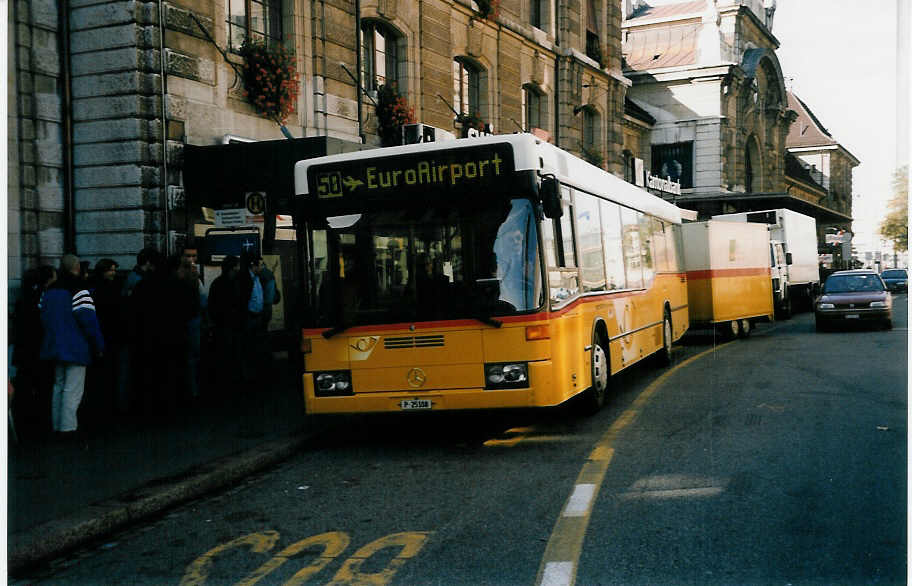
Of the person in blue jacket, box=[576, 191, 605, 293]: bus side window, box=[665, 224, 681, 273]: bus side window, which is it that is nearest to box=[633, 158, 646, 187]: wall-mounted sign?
box=[665, 224, 681, 273]: bus side window

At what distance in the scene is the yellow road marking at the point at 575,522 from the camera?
5.05 m

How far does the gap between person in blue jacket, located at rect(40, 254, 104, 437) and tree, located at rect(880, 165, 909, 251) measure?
6.99 meters

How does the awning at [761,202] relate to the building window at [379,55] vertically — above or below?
below

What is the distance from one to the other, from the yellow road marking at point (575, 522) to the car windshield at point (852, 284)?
607 inches

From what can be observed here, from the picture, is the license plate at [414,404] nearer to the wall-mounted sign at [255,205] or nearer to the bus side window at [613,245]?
the bus side window at [613,245]

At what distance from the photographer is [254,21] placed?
53.6 feet

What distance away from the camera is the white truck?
94.9ft

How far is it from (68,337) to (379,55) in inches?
486

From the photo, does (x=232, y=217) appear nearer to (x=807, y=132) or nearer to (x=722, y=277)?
(x=722, y=277)

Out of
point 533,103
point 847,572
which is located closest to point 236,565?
point 847,572

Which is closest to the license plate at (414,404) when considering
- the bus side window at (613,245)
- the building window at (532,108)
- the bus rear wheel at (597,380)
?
the bus rear wheel at (597,380)

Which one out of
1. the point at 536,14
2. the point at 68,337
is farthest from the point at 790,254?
the point at 68,337

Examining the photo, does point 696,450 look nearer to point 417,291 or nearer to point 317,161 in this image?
point 417,291

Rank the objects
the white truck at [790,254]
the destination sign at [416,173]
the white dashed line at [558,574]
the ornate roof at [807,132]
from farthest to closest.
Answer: the ornate roof at [807,132] < the white truck at [790,254] < the destination sign at [416,173] < the white dashed line at [558,574]
